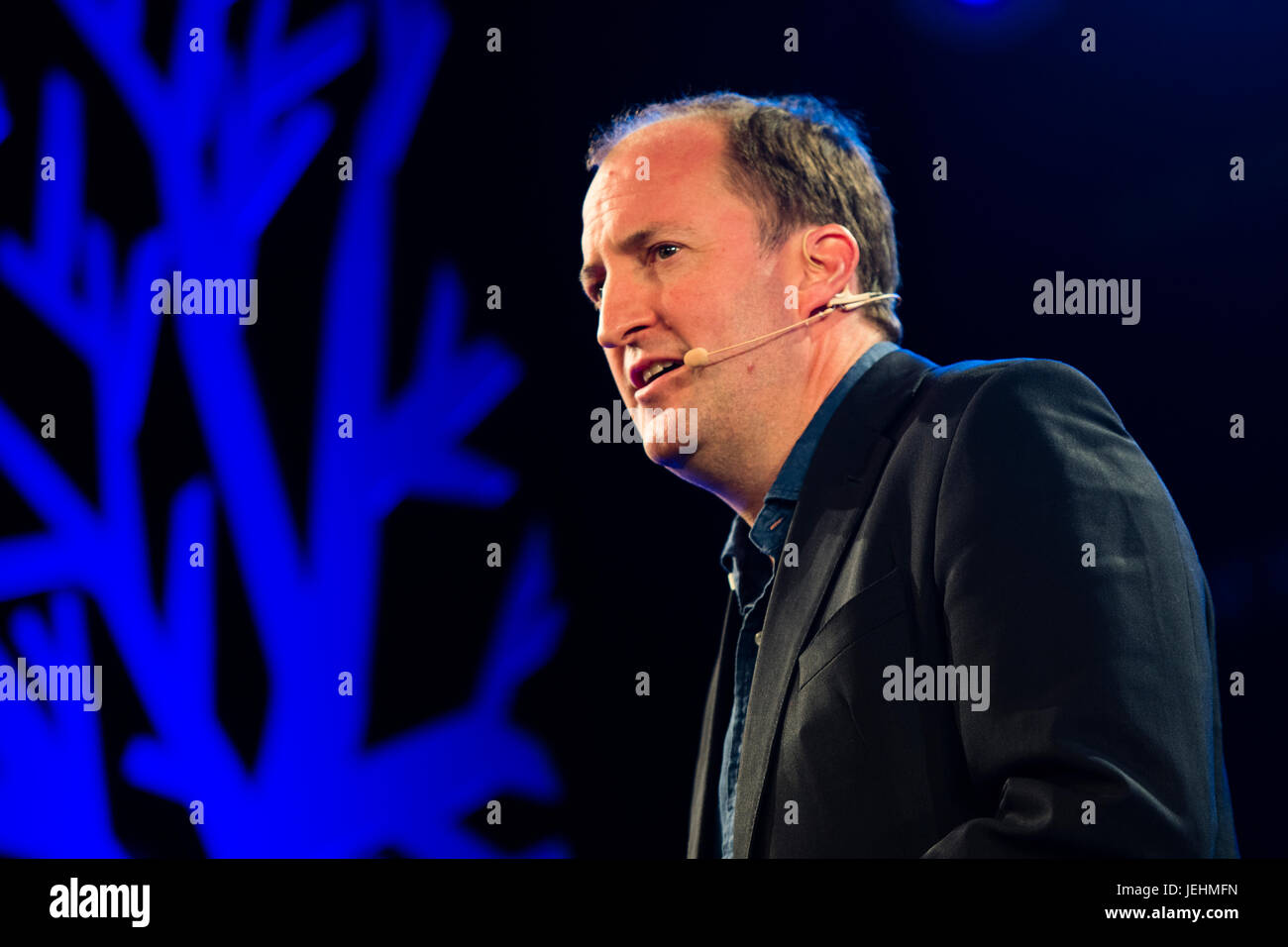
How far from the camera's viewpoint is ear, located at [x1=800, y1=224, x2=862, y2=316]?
6.15 ft

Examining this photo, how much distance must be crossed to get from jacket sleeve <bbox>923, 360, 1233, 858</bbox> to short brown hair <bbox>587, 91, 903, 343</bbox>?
0.58 m

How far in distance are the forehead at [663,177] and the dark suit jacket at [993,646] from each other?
1.82 feet

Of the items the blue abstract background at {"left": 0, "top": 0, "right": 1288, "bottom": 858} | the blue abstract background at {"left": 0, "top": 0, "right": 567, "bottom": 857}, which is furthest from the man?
the blue abstract background at {"left": 0, "top": 0, "right": 567, "bottom": 857}

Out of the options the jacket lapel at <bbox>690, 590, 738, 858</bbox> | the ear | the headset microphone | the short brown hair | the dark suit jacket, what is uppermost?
the short brown hair

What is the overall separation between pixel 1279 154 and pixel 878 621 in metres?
1.47

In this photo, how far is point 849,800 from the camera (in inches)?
54.3

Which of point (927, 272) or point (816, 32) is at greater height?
point (816, 32)

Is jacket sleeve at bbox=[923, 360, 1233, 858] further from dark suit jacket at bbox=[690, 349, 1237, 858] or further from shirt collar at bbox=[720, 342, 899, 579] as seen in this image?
shirt collar at bbox=[720, 342, 899, 579]

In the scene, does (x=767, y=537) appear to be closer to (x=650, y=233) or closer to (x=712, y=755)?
(x=712, y=755)

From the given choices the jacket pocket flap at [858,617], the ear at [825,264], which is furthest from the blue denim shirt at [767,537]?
the jacket pocket flap at [858,617]
